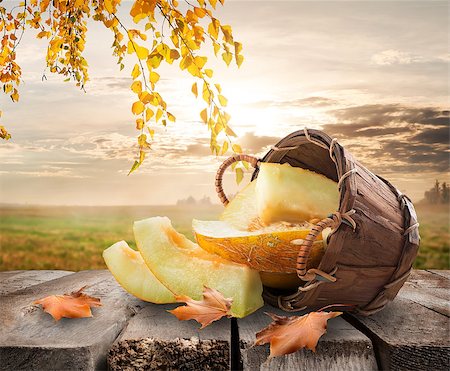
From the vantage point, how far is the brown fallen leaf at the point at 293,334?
1118 millimetres

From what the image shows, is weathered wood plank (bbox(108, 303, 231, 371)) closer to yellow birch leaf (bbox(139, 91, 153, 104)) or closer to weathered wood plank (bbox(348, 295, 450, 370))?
weathered wood plank (bbox(348, 295, 450, 370))

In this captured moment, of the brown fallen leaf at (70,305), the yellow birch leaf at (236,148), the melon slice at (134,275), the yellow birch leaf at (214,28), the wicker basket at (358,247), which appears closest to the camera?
the wicker basket at (358,247)

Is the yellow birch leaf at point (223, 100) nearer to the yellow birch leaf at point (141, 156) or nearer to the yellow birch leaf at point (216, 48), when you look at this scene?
the yellow birch leaf at point (216, 48)

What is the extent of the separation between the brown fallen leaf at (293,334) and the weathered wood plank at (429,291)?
0.50 meters

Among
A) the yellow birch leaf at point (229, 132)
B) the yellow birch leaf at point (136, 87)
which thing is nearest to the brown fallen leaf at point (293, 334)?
the yellow birch leaf at point (229, 132)

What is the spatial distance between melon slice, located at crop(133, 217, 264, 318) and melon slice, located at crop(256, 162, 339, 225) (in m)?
0.18

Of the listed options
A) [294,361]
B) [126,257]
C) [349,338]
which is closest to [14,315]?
[126,257]

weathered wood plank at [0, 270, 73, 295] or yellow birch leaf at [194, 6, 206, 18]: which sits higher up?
yellow birch leaf at [194, 6, 206, 18]

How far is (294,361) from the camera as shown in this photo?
112 centimetres

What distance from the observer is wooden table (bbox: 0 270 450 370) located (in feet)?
3.71

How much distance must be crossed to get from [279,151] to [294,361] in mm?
714

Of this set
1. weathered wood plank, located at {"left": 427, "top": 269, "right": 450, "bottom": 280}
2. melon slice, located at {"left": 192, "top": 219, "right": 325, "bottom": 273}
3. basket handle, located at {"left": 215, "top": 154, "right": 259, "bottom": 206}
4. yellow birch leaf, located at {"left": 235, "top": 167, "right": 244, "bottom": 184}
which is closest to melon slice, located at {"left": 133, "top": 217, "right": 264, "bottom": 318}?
melon slice, located at {"left": 192, "top": 219, "right": 325, "bottom": 273}

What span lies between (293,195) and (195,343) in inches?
20.3

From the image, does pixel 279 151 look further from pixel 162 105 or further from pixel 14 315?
pixel 14 315
